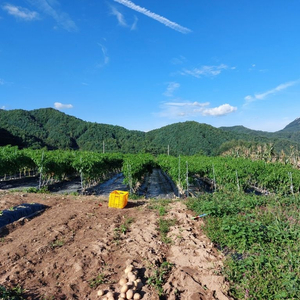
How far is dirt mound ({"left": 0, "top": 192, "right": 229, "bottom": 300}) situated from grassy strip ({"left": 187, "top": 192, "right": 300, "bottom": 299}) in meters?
0.33

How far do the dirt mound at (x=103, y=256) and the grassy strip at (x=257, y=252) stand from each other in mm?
331

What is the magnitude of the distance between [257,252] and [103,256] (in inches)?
125

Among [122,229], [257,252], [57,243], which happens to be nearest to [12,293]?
[57,243]

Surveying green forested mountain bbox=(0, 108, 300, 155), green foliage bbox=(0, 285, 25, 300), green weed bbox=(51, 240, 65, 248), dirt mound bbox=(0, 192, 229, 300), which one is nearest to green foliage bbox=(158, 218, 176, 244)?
dirt mound bbox=(0, 192, 229, 300)

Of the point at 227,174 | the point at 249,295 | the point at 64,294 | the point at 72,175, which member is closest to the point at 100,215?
the point at 64,294

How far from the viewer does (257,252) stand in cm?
461

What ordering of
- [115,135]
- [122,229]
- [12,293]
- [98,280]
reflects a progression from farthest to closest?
[115,135] < [122,229] < [98,280] < [12,293]

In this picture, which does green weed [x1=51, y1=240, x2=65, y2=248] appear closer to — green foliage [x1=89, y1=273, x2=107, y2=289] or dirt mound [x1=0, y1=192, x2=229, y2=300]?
dirt mound [x1=0, y1=192, x2=229, y2=300]

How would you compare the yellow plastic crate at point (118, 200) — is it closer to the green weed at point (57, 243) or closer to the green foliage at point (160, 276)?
the green weed at point (57, 243)

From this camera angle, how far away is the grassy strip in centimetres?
361

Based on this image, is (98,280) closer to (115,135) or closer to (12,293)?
(12,293)

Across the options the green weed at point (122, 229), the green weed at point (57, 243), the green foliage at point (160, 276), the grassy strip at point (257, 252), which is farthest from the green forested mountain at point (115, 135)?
the green foliage at point (160, 276)

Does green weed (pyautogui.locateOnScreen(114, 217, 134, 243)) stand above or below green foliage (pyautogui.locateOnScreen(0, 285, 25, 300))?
below

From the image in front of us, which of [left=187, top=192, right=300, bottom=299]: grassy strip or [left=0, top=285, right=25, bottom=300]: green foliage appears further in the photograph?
[left=187, top=192, right=300, bottom=299]: grassy strip
